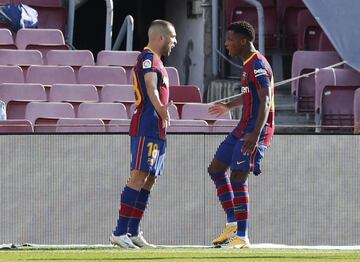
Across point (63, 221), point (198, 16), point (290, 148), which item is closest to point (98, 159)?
point (63, 221)

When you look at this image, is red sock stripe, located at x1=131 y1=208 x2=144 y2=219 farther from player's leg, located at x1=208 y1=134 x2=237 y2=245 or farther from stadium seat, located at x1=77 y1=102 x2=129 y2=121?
stadium seat, located at x1=77 y1=102 x2=129 y2=121

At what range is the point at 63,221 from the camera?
15078mm

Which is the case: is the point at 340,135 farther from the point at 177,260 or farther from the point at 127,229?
the point at 177,260

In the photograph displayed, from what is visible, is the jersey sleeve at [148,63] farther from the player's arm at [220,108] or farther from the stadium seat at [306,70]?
the stadium seat at [306,70]

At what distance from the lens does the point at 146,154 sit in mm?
12516

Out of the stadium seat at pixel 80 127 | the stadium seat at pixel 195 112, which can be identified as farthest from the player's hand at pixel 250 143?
the stadium seat at pixel 195 112

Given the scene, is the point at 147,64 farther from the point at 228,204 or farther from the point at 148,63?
the point at 228,204

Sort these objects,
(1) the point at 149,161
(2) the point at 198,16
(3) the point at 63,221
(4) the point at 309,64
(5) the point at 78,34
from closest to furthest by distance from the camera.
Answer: (1) the point at 149,161
(3) the point at 63,221
(4) the point at 309,64
(2) the point at 198,16
(5) the point at 78,34

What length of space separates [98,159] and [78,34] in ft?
36.5

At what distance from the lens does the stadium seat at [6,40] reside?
63.7ft

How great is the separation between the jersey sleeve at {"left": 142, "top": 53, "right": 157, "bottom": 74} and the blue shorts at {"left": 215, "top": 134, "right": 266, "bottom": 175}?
914 millimetres

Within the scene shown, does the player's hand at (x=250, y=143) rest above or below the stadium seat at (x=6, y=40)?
below

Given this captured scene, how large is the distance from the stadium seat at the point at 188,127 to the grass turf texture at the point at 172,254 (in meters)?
3.13

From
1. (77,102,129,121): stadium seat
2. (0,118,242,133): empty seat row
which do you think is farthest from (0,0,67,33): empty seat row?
(0,118,242,133): empty seat row
